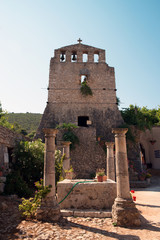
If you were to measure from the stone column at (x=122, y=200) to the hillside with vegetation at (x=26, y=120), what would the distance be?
1332 inches

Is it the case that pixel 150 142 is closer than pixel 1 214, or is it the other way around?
pixel 1 214

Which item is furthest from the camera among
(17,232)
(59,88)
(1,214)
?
(59,88)

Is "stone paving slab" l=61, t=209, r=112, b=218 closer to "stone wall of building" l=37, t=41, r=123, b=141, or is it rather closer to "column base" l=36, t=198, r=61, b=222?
"column base" l=36, t=198, r=61, b=222

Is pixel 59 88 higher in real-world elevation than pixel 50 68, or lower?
lower

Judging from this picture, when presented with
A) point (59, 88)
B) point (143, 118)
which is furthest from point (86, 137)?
point (143, 118)

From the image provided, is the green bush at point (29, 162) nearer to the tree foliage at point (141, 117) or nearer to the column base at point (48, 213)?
the column base at point (48, 213)

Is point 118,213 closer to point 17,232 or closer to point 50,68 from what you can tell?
point 17,232

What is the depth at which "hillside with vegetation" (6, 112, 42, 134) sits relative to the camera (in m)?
38.9

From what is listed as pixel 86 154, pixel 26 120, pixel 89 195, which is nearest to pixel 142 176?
pixel 86 154

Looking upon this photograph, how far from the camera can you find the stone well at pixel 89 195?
227 inches

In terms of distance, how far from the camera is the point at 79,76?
18.2m

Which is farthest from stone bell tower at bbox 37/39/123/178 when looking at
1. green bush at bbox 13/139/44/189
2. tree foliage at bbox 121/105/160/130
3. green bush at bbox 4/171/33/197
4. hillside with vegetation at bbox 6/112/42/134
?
hillside with vegetation at bbox 6/112/42/134

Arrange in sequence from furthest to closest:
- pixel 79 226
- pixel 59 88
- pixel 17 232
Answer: pixel 59 88, pixel 79 226, pixel 17 232

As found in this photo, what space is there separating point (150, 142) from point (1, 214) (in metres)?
17.4
